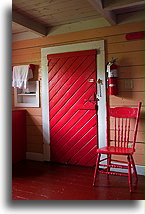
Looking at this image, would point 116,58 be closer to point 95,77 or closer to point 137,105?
point 95,77

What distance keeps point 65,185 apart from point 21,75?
2067 mm

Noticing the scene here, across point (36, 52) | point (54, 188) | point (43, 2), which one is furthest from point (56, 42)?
point (54, 188)

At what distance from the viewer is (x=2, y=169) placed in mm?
838

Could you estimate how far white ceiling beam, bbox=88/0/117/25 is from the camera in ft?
7.99

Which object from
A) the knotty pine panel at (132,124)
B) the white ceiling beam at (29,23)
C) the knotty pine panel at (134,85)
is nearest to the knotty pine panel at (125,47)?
the knotty pine panel at (134,85)

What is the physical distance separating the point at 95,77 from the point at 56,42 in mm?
934

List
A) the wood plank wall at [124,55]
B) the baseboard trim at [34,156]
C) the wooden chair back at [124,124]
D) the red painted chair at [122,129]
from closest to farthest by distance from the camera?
the red painted chair at [122,129] < the wooden chair back at [124,124] < the wood plank wall at [124,55] < the baseboard trim at [34,156]

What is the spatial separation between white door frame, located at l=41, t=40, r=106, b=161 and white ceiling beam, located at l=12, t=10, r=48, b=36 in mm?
309

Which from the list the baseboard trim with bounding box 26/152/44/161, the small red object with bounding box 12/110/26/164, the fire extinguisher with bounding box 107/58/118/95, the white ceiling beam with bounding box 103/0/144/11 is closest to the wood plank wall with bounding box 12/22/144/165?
the fire extinguisher with bounding box 107/58/118/95

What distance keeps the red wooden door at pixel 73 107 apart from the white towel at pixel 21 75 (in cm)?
39

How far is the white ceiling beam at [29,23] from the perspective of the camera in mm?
2996

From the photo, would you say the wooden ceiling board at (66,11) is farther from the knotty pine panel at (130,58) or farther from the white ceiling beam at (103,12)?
the knotty pine panel at (130,58)

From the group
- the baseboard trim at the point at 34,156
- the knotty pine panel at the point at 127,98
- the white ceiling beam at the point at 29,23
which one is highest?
the white ceiling beam at the point at 29,23

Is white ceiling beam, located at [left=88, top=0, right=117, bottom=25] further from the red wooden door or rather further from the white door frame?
the red wooden door
